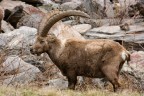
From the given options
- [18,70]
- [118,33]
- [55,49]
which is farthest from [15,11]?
[55,49]

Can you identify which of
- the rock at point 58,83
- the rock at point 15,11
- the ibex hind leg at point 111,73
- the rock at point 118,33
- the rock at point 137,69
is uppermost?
the ibex hind leg at point 111,73

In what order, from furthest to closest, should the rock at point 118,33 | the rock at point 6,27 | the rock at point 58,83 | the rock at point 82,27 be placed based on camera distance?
the rock at point 82,27
the rock at point 6,27
the rock at point 118,33
the rock at point 58,83

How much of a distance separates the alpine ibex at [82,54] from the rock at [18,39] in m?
3.14

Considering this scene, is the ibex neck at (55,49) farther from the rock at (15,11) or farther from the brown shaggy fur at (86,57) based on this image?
the rock at (15,11)

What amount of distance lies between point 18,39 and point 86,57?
4.82 metres

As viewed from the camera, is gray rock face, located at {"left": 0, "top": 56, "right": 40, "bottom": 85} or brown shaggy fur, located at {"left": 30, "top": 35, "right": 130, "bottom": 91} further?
gray rock face, located at {"left": 0, "top": 56, "right": 40, "bottom": 85}

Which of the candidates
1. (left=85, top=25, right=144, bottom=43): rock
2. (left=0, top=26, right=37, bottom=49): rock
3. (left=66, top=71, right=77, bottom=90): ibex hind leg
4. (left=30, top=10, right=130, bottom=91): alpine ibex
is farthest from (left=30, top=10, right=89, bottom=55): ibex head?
(left=85, top=25, right=144, bottom=43): rock

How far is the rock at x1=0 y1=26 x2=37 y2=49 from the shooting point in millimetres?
15289

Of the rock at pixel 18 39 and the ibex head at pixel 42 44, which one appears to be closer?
the ibex head at pixel 42 44

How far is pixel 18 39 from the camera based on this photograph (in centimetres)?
1567

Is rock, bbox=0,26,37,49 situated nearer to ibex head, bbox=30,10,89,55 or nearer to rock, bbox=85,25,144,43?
rock, bbox=85,25,144,43

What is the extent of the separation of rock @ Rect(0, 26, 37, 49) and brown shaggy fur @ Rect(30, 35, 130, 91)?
10.7 feet

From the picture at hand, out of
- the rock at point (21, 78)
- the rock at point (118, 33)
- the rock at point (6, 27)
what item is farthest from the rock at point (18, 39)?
the rock at point (118, 33)

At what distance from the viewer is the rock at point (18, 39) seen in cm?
1529
